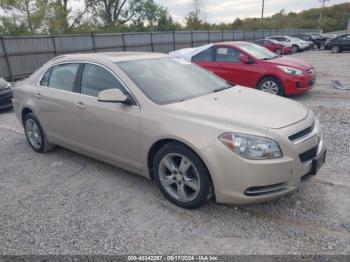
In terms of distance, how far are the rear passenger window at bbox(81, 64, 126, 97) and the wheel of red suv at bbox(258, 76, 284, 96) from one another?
5244mm

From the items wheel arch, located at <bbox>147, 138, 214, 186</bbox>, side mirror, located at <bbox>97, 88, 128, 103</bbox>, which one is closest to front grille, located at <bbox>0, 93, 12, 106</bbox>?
side mirror, located at <bbox>97, 88, 128, 103</bbox>

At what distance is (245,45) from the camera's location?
8.59 metres

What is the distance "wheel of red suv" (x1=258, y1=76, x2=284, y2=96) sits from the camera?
7750 millimetres

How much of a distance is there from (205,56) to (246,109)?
6.09 metres

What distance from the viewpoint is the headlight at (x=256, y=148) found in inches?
105

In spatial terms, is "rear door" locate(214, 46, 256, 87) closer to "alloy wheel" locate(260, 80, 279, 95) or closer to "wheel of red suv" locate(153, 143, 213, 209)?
"alloy wheel" locate(260, 80, 279, 95)

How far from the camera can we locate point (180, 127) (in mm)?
2953

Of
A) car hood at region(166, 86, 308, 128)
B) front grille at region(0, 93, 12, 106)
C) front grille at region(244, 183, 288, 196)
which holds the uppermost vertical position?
car hood at region(166, 86, 308, 128)

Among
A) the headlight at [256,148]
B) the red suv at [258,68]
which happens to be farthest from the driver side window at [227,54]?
the headlight at [256,148]

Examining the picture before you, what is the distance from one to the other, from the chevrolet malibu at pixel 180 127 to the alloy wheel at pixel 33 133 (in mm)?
351

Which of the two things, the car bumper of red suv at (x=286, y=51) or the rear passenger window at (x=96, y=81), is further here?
the car bumper of red suv at (x=286, y=51)

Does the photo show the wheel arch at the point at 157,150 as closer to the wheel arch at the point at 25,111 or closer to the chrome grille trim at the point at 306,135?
the chrome grille trim at the point at 306,135

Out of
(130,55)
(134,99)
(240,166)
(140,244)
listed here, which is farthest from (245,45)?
(140,244)

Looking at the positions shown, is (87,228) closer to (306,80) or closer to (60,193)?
(60,193)
